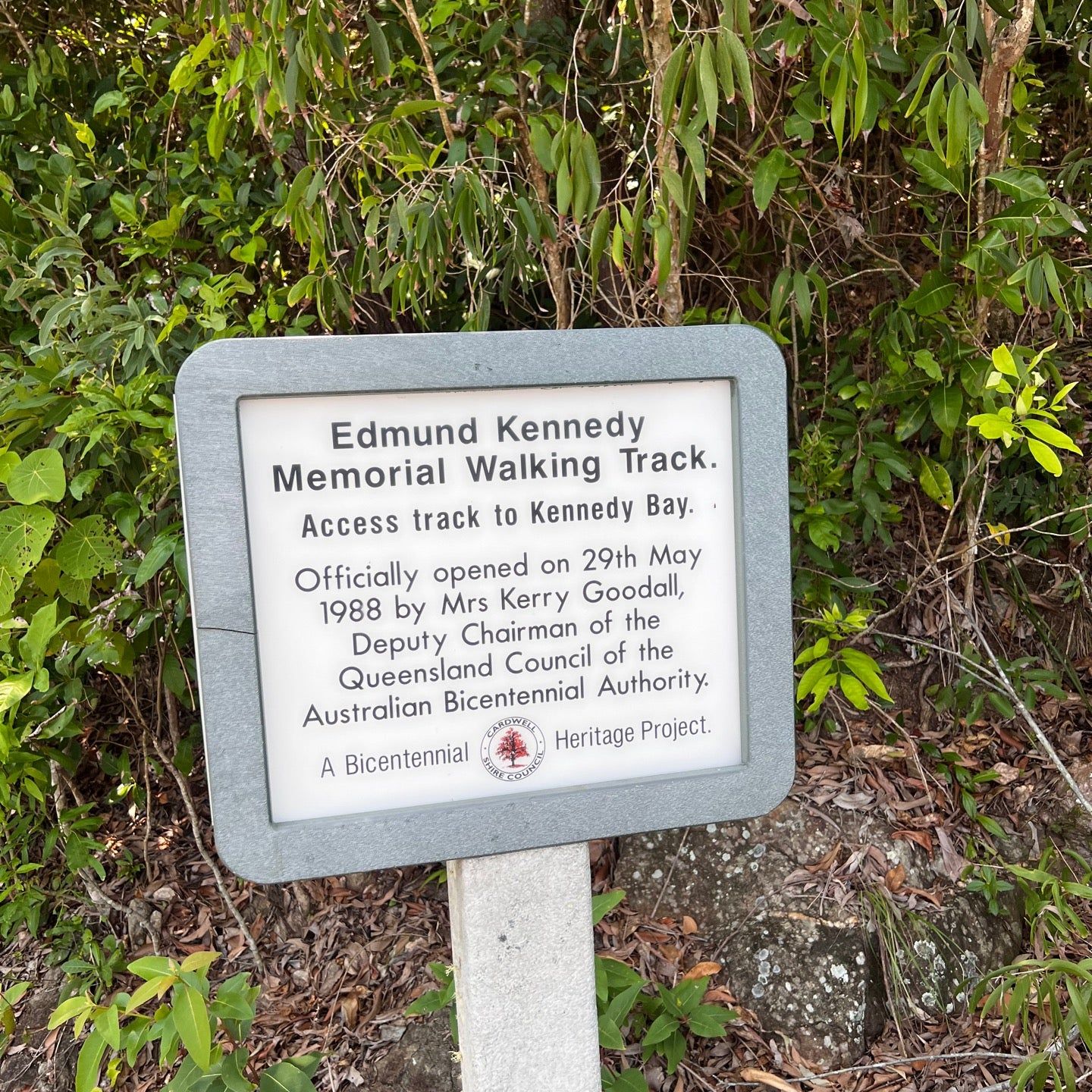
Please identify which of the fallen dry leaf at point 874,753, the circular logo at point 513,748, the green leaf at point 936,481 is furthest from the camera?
A: the fallen dry leaf at point 874,753

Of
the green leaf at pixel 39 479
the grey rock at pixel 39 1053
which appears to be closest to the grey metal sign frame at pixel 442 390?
the green leaf at pixel 39 479

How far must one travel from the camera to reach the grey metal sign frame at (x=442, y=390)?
1123 millimetres

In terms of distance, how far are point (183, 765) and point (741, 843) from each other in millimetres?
1511

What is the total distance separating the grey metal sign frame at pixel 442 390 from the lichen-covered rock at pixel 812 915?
52.3 inches

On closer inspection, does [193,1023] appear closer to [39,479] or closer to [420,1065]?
[420,1065]

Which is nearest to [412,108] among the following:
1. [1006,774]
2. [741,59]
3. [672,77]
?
[672,77]

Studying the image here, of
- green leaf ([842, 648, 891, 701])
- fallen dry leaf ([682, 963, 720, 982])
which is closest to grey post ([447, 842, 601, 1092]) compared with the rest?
green leaf ([842, 648, 891, 701])

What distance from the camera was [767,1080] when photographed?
7.40ft

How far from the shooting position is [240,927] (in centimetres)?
267

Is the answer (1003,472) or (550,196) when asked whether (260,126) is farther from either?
(1003,472)

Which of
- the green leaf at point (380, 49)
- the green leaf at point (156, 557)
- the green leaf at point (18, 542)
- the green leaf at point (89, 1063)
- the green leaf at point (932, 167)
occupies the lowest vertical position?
the green leaf at point (89, 1063)

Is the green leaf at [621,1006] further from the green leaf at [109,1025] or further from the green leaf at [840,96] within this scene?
the green leaf at [840,96]

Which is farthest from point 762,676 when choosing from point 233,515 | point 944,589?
point 944,589

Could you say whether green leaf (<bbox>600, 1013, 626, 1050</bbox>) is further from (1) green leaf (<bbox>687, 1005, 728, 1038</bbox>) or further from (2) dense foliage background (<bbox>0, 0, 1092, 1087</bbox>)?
(2) dense foliage background (<bbox>0, 0, 1092, 1087</bbox>)
